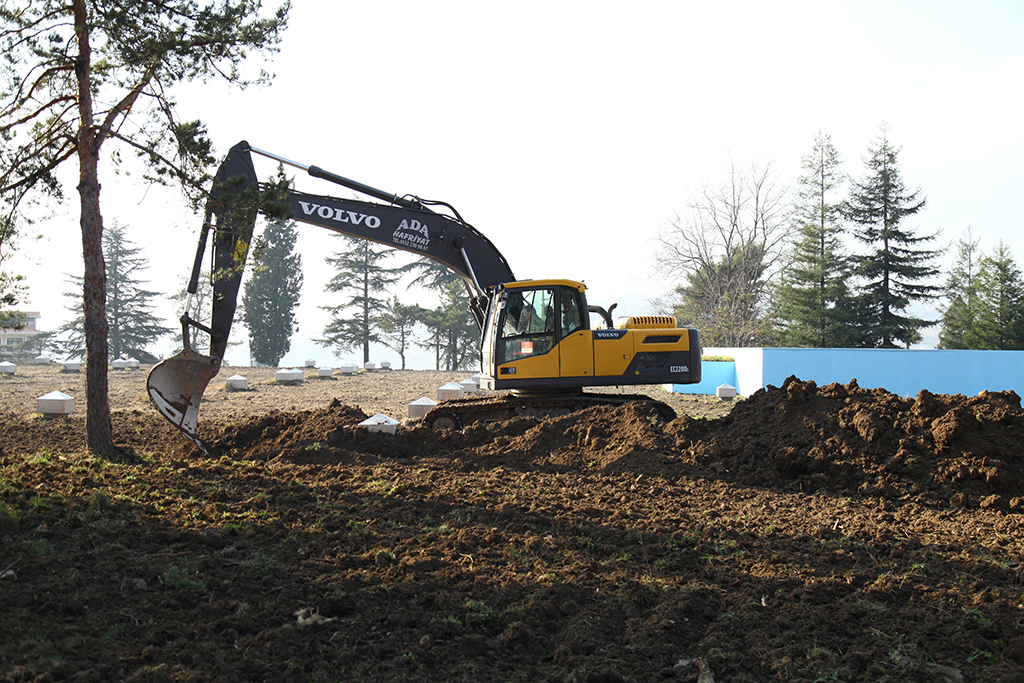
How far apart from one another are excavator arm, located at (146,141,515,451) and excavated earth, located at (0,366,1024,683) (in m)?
0.93

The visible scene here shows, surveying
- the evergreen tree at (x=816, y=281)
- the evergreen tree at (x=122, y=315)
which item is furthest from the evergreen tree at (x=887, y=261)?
the evergreen tree at (x=122, y=315)

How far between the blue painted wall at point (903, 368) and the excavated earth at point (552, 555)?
10435 mm

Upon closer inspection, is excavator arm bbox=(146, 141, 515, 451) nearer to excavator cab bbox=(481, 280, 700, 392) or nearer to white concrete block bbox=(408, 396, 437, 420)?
excavator cab bbox=(481, 280, 700, 392)

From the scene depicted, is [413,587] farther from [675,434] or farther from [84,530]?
[675,434]

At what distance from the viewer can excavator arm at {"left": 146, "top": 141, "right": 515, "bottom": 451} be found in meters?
7.76

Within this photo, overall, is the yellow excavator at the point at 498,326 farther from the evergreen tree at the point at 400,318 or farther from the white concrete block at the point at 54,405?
the evergreen tree at the point at 400,318

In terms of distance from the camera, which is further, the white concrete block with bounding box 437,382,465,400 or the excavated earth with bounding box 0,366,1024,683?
the white concrete block with bounding box 437,382,465,400

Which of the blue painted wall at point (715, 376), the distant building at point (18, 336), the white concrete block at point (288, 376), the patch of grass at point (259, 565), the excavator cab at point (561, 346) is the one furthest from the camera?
the distant building at point (18, 336)

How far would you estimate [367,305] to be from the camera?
44.9 meters

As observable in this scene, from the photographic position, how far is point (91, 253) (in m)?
7.75

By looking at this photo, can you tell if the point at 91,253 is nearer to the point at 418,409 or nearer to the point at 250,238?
the point at 250,238

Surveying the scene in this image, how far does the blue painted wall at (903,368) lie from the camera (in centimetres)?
1677

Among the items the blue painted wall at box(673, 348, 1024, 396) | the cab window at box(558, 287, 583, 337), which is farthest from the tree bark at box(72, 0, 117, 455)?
the blue painted wall at box(673, 348, 1024, 396)

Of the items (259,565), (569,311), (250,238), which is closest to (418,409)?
(569,311)
